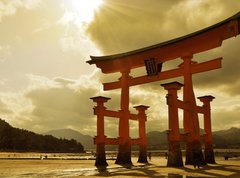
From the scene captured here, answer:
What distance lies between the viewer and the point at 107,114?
73.3 feet

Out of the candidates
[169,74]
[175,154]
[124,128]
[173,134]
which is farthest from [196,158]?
[124,128]

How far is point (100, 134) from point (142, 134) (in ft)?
17.4

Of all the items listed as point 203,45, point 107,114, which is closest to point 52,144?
point 107,114

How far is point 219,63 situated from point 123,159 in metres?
9.86

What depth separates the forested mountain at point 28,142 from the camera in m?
84.8

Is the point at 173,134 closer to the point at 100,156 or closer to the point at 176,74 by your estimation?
the point at 176,74

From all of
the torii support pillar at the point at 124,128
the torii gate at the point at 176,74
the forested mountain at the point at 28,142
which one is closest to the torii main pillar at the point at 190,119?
the torii gate at the point at 176,74

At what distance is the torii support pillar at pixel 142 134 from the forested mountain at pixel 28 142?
2648 inches

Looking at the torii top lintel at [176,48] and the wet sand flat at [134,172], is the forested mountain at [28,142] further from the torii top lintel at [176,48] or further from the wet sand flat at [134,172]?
the wet sand flat at [134,172]

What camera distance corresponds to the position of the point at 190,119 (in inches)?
730

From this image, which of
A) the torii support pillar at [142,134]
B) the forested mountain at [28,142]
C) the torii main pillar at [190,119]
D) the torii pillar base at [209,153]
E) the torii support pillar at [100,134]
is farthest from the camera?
the forested mountain at [28,142]

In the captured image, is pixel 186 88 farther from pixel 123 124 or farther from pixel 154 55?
pixel 123 124

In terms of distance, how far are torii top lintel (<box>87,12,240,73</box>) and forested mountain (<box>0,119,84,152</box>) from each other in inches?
2737

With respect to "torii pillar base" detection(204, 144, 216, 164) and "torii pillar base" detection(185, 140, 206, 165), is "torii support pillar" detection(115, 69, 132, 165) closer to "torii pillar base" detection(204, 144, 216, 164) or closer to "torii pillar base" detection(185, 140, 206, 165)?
"torii pillar base" detection(185, 140, 206, 165)
